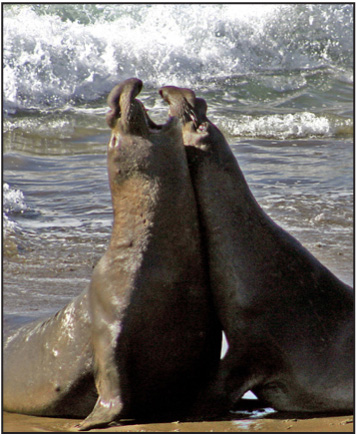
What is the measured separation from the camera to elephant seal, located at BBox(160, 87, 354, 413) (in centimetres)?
411

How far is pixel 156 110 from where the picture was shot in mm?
15094

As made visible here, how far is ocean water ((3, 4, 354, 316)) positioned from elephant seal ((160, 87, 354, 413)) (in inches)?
90.9

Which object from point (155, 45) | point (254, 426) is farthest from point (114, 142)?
point (155, 45)

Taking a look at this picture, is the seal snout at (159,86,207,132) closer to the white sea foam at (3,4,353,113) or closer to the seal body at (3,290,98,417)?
the seal body at (3,290,98,417)

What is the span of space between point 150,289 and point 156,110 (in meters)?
11.3

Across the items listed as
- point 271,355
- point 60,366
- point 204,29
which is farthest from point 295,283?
point 204,29

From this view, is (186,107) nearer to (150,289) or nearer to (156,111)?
(150,289)

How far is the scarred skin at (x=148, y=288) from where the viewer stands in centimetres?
404

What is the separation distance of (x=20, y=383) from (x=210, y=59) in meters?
15.7

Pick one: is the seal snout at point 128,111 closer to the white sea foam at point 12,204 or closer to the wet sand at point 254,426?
the wet sand at point 254,426

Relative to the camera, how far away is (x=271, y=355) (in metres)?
4.15

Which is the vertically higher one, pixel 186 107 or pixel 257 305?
pixel 186 107

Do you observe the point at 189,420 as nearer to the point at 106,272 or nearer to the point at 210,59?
the point at 106,272

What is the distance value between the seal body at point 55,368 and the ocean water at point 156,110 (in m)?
1.13
